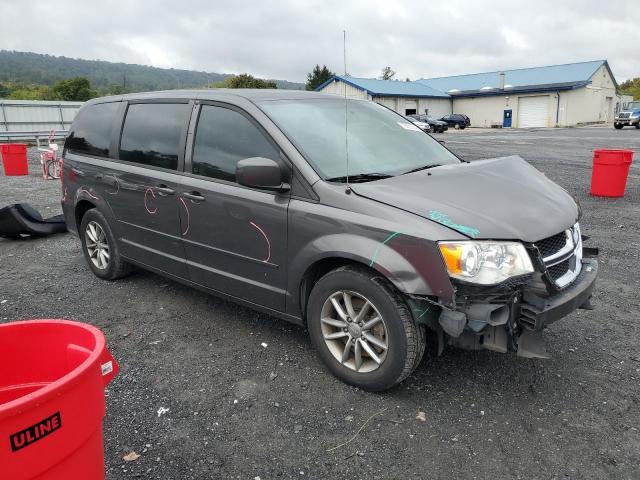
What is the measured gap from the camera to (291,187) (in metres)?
3.41

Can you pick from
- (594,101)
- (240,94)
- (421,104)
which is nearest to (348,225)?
(240,94)

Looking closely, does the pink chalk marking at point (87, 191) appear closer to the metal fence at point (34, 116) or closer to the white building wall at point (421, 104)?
the metal fence at point (34, 116)

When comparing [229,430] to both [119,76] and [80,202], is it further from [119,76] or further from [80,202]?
[119,76]

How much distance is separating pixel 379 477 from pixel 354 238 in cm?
128

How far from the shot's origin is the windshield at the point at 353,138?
11.6 feet

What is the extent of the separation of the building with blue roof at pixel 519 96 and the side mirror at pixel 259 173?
45692 millimetres

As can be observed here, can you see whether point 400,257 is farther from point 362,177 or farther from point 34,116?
point 34,116

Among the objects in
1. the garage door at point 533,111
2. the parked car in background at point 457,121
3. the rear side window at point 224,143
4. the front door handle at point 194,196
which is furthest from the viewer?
the parked car in background at point 457,121

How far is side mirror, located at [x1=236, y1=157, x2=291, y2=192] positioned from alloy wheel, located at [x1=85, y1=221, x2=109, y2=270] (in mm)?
2512

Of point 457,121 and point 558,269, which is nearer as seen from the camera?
point 558,269

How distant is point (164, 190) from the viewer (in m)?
4.22

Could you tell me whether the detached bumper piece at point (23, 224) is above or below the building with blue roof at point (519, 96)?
below

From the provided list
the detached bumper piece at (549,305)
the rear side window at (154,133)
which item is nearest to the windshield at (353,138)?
the rear side window at (154,133)

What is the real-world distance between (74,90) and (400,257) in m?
Result: 62.2
